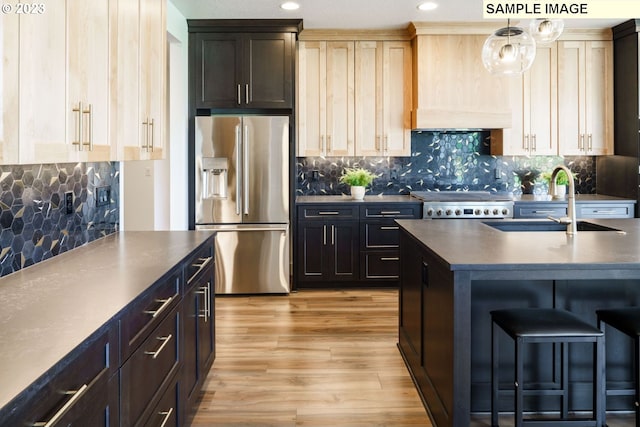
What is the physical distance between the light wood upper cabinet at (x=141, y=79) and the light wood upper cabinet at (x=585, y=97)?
4.14 m

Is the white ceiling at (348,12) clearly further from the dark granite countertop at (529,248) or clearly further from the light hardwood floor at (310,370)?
the light hardwood floor at (310,370)

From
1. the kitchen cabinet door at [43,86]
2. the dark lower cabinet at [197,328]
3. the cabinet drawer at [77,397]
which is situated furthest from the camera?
the dark lower cabinet at [197,328]

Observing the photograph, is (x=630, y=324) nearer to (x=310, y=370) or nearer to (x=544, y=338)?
(x=544, y=338)

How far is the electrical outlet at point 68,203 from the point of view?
8.57 ft

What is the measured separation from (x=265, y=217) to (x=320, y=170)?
39.7 inches

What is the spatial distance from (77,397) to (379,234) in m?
4.31

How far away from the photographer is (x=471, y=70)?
A: 5.41 m

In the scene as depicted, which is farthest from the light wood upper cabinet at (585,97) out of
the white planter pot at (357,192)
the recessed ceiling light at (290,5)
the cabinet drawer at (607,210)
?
the recessed ceiling light at (290,5)

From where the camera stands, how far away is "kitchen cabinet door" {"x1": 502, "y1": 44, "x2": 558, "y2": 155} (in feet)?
18.3

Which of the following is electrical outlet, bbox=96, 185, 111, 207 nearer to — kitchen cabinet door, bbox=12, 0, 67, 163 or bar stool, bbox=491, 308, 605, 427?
kitchen cabinet door, bbox=12, 0, 67, 163

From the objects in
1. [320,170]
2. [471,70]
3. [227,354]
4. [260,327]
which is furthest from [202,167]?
[471,70]

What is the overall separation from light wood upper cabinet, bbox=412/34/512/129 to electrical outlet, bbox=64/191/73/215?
140 inches

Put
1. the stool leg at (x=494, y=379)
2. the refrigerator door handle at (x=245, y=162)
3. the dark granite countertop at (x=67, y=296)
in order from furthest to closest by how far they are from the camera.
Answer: the refrigerator door handle at (x=245, y=162) → the stool leg at (x=494, y=379) → the dark granite countertop at (x=67, y=296)

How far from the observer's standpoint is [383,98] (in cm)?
562
